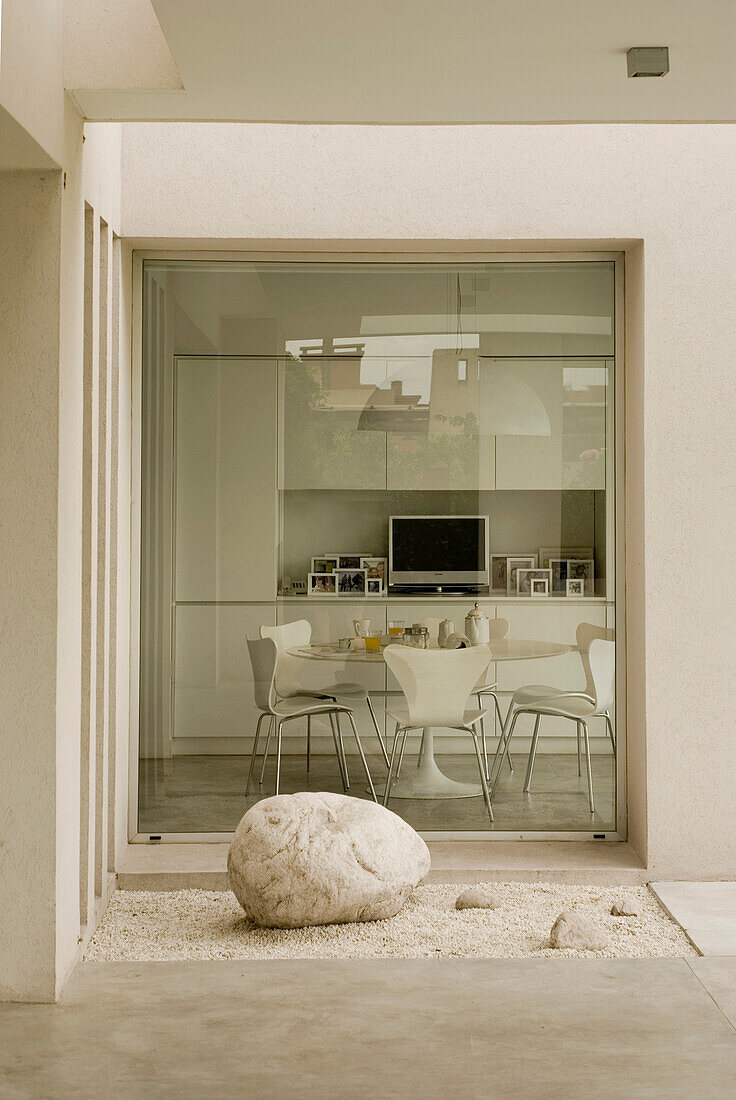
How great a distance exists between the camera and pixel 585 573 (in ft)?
16.5

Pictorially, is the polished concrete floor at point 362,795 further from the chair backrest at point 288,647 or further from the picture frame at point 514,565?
the picture frame at point 514,565

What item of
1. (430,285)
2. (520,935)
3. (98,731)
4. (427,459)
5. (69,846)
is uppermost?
(430,285)

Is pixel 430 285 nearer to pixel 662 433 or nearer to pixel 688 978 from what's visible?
pixel 662 433

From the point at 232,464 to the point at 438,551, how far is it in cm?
105

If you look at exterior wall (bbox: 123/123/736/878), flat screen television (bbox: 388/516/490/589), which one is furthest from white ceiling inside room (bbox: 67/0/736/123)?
flat screen television (bbox: 388/516/490/589)

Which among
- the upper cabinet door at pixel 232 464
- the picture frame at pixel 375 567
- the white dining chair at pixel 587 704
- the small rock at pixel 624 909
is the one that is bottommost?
the small rock at pixel 624 909

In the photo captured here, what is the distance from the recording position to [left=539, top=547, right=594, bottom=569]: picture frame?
4977 mm

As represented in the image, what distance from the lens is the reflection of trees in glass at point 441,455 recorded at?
4.96 meters

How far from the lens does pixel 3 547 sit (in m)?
3.49

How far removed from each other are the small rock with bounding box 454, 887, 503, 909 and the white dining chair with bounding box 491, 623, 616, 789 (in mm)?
704

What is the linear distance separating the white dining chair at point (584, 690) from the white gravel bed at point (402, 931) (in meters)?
0.70

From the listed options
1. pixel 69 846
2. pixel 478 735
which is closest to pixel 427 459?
pixel 478 735

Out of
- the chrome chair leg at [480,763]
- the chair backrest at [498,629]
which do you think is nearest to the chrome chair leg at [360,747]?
the chrome chair leg at [480,763]

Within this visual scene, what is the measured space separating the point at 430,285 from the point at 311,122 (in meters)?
1.27
